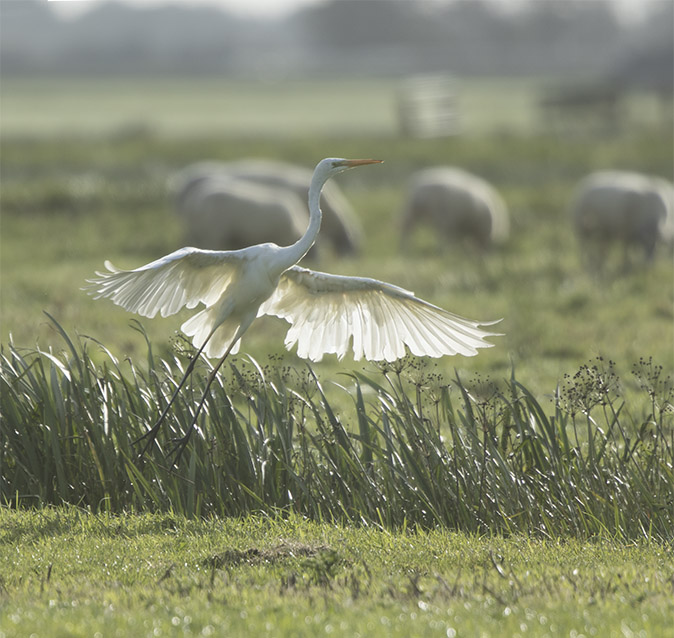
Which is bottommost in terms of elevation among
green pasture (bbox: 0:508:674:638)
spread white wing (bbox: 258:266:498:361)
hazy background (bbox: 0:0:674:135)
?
green pasture (bbox: 0:508:674:638)

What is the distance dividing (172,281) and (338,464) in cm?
141

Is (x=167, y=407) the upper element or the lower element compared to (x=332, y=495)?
upper

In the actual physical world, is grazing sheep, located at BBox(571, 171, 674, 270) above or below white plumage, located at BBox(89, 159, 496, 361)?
below

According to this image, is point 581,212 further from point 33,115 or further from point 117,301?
point 33,115

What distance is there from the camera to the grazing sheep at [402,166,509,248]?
19359mm

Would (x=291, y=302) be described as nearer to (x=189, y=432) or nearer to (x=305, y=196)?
(x=189, y=432)

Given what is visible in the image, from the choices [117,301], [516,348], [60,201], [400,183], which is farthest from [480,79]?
[117,301]

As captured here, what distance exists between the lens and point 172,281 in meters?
5.70

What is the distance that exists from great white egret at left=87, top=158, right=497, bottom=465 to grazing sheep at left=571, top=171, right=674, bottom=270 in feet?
37.1

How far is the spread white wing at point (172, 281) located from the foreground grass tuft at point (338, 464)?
61 cm

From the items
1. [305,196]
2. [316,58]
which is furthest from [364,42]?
[305,196]

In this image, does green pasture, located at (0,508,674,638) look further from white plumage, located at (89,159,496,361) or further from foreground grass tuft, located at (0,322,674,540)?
white plumage, located at (89,159,496,361)

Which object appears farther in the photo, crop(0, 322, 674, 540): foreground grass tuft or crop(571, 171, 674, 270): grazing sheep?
crop(571, 171, 674, 270): grazing sheep

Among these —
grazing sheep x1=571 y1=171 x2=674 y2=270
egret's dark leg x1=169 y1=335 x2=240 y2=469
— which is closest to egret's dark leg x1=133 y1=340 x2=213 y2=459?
egret's dark leg x1=169 y1=335 x2=240 y2=469
